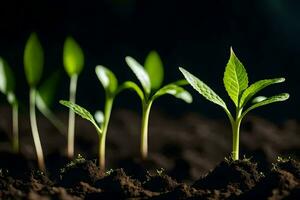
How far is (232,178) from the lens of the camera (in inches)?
61.2

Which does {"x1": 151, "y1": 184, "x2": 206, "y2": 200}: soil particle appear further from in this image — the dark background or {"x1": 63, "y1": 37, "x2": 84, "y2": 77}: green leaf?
the dark background

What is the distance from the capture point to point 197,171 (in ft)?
7.72

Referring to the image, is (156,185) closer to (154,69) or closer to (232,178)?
(232,178)

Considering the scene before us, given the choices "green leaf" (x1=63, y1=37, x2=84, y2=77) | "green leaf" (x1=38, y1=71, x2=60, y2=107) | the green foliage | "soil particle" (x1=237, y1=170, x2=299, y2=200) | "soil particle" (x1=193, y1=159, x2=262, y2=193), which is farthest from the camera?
"green leaf" (x1=38, y1=71, x2=60, y2=107)

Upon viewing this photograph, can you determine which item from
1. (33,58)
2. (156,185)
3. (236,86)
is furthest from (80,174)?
(33,58)

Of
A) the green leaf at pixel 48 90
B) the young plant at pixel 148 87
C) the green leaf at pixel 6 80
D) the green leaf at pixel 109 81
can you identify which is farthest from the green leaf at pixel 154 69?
the green leaf at pixel 6 80

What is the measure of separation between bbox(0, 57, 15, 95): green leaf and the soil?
0.82 feet

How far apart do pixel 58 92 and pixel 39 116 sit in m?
0.36

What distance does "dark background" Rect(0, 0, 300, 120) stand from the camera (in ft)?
11.8

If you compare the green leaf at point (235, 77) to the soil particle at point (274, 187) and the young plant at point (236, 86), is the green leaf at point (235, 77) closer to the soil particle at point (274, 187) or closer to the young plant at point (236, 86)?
the young plant at point (236, 86)

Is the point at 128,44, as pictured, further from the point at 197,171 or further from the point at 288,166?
the point at 288,166

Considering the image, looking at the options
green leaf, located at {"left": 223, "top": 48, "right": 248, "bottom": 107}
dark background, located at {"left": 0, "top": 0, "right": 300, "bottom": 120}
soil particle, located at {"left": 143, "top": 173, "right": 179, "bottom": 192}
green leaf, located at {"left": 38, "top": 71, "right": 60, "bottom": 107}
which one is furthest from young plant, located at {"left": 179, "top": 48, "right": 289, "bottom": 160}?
dark background, located at {"left": 0, "top": 0, "right": 300, "bottom": 120}

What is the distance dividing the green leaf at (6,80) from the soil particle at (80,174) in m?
0.83

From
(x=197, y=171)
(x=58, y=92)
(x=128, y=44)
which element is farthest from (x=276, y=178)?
(x=128, y=44)
